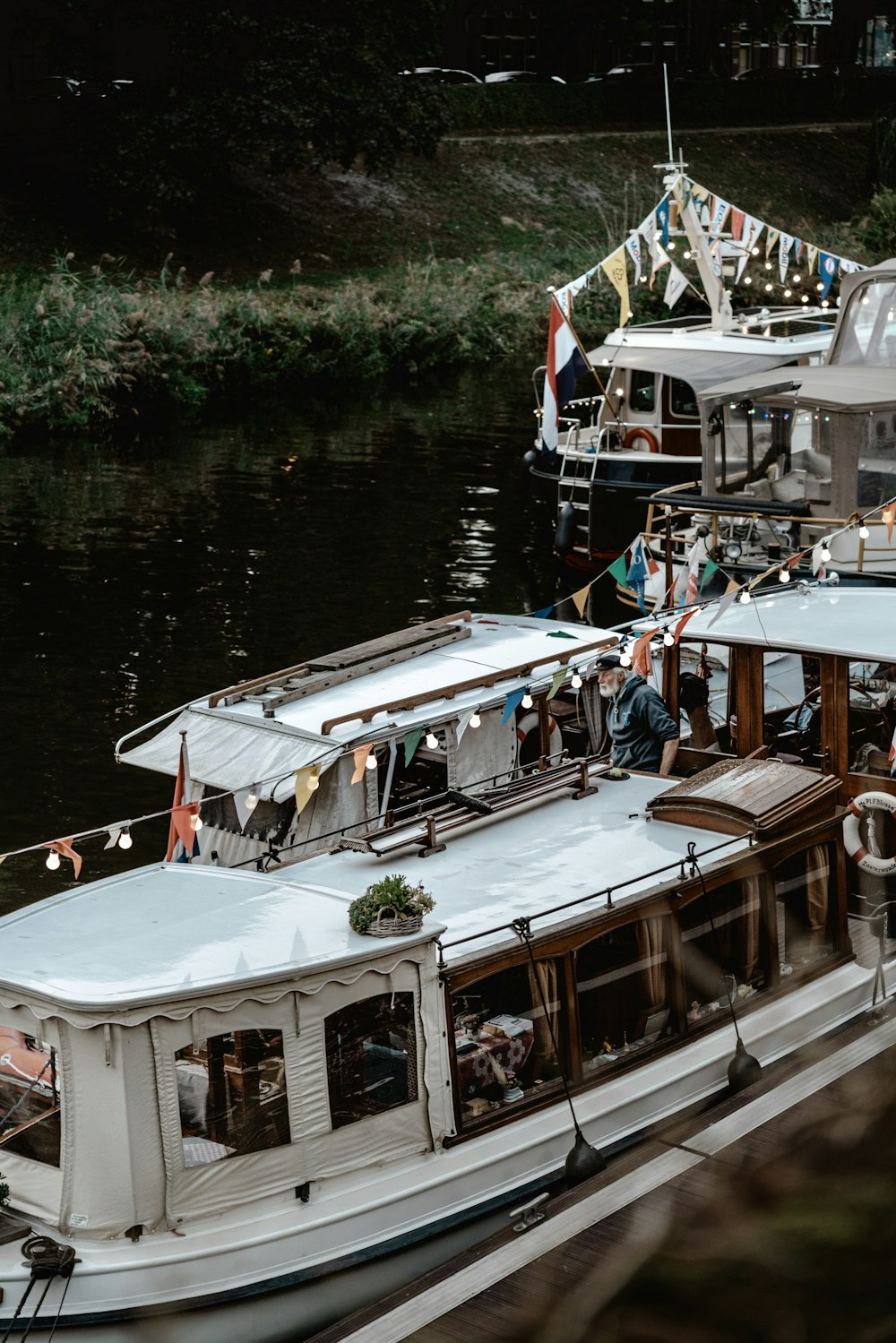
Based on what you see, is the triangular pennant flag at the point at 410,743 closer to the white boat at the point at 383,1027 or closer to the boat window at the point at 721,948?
the white boat at the point at 383,1027

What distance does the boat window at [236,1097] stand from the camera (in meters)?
7.71

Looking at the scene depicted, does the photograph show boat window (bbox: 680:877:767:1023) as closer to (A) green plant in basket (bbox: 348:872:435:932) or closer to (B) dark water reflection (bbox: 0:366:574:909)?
(A) green plant in basket (bbox: 348:872:435:932)

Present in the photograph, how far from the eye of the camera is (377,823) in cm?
1220

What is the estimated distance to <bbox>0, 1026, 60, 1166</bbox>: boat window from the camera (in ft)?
25.1

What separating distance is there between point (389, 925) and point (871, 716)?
5206mm

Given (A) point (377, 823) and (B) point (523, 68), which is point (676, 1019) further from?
(B) point (523, 68)

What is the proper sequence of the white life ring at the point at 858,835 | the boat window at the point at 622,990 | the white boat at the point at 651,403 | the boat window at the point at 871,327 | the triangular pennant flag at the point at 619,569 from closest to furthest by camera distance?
the boat window at the point at 622,990
the white life ring at the point at 858,835
the triangular pennant flag at the point at 619,569
the boat window at the point at 871,327
the white boat at the point at 651,403

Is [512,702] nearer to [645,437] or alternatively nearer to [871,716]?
[871,716]

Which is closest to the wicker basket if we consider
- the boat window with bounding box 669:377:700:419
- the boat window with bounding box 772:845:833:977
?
the boat window with bounding box 772:845:833:977

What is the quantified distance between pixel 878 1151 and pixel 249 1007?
18.5ft

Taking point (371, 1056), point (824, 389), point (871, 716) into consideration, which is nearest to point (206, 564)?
point (824, 389)

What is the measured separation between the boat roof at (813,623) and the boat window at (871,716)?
0.32 meters

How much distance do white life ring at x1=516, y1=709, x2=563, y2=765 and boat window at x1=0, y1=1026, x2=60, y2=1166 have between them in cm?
605

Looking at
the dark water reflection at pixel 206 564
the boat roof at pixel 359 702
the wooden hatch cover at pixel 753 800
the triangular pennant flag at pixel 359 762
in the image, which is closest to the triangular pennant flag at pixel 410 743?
the boat roof at pixel 359 702
